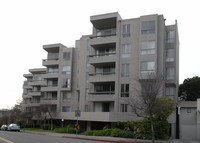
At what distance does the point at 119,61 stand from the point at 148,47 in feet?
15.8

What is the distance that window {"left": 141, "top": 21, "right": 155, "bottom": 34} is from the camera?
121 feet

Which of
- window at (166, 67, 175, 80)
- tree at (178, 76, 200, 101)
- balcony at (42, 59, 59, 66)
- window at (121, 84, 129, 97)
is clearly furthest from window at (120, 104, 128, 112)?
tree at (178, 76, 200, 101)

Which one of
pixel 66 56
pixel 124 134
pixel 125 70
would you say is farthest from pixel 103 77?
pixel 66 56

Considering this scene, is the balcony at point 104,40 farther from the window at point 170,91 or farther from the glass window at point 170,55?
the window at point 170,91

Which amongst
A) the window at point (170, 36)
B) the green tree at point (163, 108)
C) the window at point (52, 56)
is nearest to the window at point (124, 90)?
the green tree at point (163, 108)

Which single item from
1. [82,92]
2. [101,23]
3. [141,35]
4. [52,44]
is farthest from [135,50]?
[52,44]

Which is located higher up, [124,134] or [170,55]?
[170,55]

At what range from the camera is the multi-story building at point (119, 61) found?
3631 centimetres

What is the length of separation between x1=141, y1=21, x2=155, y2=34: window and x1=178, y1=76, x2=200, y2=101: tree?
2429cm

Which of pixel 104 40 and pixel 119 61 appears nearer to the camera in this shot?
pixel 119 61

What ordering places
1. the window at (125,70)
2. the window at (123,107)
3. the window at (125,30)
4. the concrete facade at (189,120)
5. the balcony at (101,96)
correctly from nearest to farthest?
1. the concrete facade at (189,120)
2. the window at (123,107)
3. the window at (125,70)
4. the balcony at (101,96)
5. the window at (125,30)

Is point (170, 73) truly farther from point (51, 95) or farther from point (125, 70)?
point (51, 95)

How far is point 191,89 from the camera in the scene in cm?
5572

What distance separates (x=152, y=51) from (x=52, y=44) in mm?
25273
